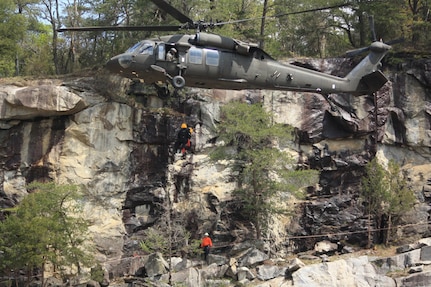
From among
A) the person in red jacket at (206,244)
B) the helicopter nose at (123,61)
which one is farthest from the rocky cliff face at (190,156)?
the helicopter nose at (123,61)

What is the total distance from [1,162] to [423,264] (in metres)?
16.7

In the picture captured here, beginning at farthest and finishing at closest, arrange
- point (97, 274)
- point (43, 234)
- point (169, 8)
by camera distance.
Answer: point (97, 274)
point (43, 234)
point (169, 8)

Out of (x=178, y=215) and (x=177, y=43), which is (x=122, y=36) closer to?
(x=178, y=215)

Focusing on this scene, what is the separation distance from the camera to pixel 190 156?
24.5 m

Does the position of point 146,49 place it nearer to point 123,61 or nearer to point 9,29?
point 123,61

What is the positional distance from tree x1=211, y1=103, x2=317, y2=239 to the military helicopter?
474cm

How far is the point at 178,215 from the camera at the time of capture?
923 inches

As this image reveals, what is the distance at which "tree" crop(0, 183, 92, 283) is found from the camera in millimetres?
18875

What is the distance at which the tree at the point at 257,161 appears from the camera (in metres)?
22.1

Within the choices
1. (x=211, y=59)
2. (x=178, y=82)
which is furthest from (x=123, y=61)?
(x=211, y=59)

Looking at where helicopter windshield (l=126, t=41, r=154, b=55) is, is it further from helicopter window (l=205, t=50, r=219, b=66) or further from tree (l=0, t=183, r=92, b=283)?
tree (l=0, t=183, r=92, b=283)

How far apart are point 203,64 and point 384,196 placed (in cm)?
1086

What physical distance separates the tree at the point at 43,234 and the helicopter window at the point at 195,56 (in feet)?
22.6

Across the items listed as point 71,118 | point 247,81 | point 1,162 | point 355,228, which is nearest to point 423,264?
point 355,228
